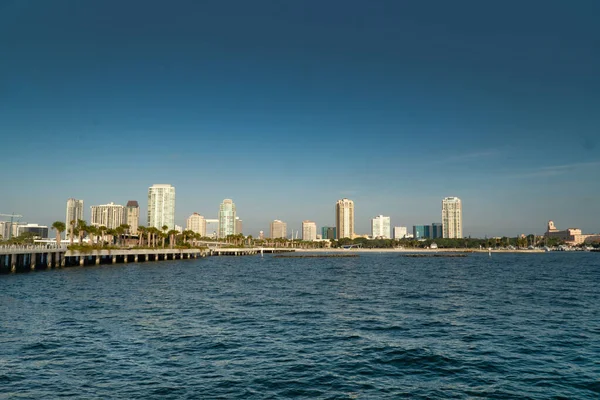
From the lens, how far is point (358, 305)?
147ft

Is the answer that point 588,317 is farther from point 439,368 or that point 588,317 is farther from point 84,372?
point 84,372

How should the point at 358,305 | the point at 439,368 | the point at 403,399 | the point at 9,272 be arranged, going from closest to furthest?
1. the point at 403,399
2. the point at 439,368
3. the point at 358,305
4. the point at 9,272

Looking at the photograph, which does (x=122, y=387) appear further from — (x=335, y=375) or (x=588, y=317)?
(x=588, y=317)

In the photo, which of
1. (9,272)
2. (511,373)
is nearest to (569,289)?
(511,373)

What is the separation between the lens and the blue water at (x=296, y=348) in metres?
19.5

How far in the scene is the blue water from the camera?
19484 millimetres

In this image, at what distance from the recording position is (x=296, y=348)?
2633 centimetres

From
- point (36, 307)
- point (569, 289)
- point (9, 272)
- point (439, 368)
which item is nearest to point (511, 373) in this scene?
point (439, 368)

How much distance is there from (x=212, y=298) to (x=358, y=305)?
16.8 m

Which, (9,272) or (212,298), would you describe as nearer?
(212,298)

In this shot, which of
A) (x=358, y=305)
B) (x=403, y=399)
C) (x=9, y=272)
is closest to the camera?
(x=403, y=399)

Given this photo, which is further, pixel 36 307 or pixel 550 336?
pixel 36 307

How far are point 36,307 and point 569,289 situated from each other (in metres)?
64.8

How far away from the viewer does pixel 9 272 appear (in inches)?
3295
